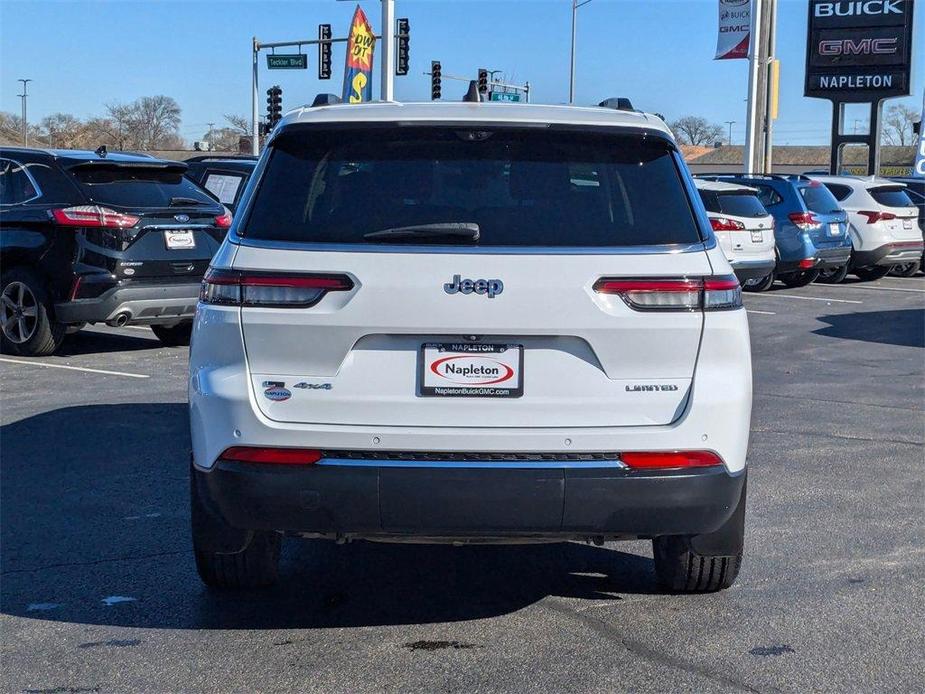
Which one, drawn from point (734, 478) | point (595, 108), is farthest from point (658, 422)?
point (595, 108)

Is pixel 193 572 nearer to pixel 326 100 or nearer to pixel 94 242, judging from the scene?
pixel 326 100

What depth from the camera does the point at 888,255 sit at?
873 inches

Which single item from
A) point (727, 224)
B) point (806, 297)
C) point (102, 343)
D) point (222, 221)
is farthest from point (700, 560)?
point (806, 297)

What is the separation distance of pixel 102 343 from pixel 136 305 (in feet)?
6.39

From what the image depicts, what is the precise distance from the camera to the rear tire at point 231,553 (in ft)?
15.0

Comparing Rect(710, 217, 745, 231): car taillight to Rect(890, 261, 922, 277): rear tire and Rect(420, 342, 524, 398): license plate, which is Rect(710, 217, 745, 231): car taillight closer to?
Rect(890, 261, 922, 277): rear tire

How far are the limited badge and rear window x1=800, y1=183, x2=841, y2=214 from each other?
1780cm

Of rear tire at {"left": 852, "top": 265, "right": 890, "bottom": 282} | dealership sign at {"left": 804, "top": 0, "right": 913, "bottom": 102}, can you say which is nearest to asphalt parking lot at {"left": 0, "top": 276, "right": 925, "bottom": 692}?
rear tire at {"left": 852, "top": 265, "right": 890, "bottom": 282}

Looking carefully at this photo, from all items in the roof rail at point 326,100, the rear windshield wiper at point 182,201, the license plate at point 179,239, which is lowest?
the license plate at point 179,239

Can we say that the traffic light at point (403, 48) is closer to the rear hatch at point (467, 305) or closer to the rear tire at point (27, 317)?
the rear tire at point (27, 317)

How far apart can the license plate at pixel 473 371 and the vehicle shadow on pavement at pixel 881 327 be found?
10.6 meters

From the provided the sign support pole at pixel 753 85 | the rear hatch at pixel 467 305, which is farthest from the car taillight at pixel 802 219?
the rear hatch at pixel 467 305

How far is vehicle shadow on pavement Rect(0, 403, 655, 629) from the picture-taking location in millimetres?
4797

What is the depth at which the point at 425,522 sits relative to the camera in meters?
4.09
